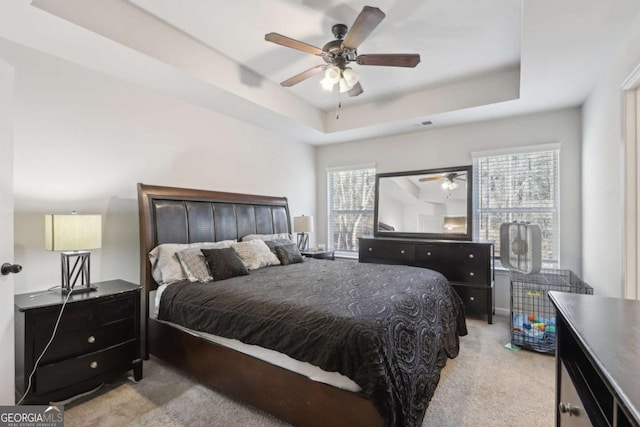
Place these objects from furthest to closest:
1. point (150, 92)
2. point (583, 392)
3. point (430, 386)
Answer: point (150, 92) → point (430, 386) → point (583, 392)

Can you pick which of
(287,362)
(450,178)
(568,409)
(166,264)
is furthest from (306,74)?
(568,409)

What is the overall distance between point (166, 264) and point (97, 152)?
1213 millimetres

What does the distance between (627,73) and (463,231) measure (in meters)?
2.45

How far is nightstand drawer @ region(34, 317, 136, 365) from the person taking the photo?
6.48 feet

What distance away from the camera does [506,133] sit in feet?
13.3

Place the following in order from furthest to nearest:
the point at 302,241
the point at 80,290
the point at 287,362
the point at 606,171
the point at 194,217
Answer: the point at 302,241
the point at 194,217
the point at 606,171
the point at 80,290
the point at 287,362

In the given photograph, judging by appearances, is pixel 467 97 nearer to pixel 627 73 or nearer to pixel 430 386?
pixel 627 73

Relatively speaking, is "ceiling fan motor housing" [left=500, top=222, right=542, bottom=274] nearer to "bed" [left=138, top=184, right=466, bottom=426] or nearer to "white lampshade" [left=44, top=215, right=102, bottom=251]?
"bed" [left=138, top=184, right=466, bottom=426]

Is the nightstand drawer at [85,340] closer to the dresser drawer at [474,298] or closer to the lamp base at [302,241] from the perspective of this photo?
the lamp base at [302,241]

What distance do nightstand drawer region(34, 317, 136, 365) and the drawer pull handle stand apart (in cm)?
271

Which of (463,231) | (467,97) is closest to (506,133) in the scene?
(467,97)

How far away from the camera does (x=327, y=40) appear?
282cm

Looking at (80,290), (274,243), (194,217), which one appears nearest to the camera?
(80,290)

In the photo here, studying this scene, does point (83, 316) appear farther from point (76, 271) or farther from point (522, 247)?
point (522, 247)
